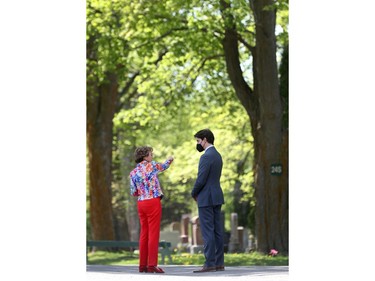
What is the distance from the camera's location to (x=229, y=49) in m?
29.6

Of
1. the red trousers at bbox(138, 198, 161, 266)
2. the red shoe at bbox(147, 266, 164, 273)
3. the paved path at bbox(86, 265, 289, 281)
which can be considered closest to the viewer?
the paved path at bbox(86, 265, 289, 281)

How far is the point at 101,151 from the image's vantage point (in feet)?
123

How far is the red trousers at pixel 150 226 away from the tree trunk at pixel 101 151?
61.9 feet

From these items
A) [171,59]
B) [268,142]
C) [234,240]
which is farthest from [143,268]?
[234,240]

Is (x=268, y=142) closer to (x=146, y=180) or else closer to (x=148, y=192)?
(x=148, y=192)

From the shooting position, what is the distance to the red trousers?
57.9 feet

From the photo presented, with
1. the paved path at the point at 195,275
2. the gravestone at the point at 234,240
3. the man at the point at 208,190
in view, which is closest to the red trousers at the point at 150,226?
the paved path at the point at 195,275

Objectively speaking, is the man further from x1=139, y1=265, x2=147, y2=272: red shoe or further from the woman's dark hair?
x1=139, y1=265, x2=147, y2=272: red shoe

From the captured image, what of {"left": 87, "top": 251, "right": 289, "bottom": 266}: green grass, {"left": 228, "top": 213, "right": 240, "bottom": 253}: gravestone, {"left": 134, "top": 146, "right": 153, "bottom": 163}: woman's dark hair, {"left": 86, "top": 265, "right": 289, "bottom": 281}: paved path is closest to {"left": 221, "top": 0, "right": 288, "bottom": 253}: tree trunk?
{"left": 87, "top": 251, "right": 289, "bottom": 266}: green grass

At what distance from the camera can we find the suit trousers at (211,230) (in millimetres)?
17500

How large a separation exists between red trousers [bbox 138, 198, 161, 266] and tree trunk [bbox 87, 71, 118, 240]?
1886 centimetres

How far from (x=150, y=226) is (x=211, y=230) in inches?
35.6
